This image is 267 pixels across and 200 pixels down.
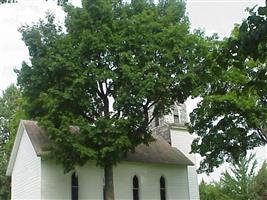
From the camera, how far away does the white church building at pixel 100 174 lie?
26609 mm

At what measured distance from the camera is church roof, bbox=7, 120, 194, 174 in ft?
90.4

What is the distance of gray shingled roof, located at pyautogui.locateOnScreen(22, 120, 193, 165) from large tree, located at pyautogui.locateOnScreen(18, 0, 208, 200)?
2.03 meters

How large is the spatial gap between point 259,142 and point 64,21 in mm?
12526

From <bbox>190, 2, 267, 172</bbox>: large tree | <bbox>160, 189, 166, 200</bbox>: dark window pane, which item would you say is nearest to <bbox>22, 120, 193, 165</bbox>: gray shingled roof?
<bbox>160, 189, 166, 200</bbox>: dark window pane

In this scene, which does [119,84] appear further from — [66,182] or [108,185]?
[66,182]

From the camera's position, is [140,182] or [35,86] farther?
[140,182]

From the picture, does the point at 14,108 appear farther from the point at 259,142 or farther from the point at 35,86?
the point at 259,142

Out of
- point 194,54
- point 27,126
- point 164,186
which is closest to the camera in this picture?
point 194,54

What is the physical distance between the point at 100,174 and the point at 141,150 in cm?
437

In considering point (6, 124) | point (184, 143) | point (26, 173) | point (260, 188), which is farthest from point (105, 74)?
point (6, 124)

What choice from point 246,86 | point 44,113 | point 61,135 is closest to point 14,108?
point 44,113

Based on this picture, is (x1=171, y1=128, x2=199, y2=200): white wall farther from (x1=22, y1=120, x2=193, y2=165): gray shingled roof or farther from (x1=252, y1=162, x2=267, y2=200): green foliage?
(x1=252, y1=162, x2=267, y2=200): green foliage

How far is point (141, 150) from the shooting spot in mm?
31953

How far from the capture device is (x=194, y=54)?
83.2ft
